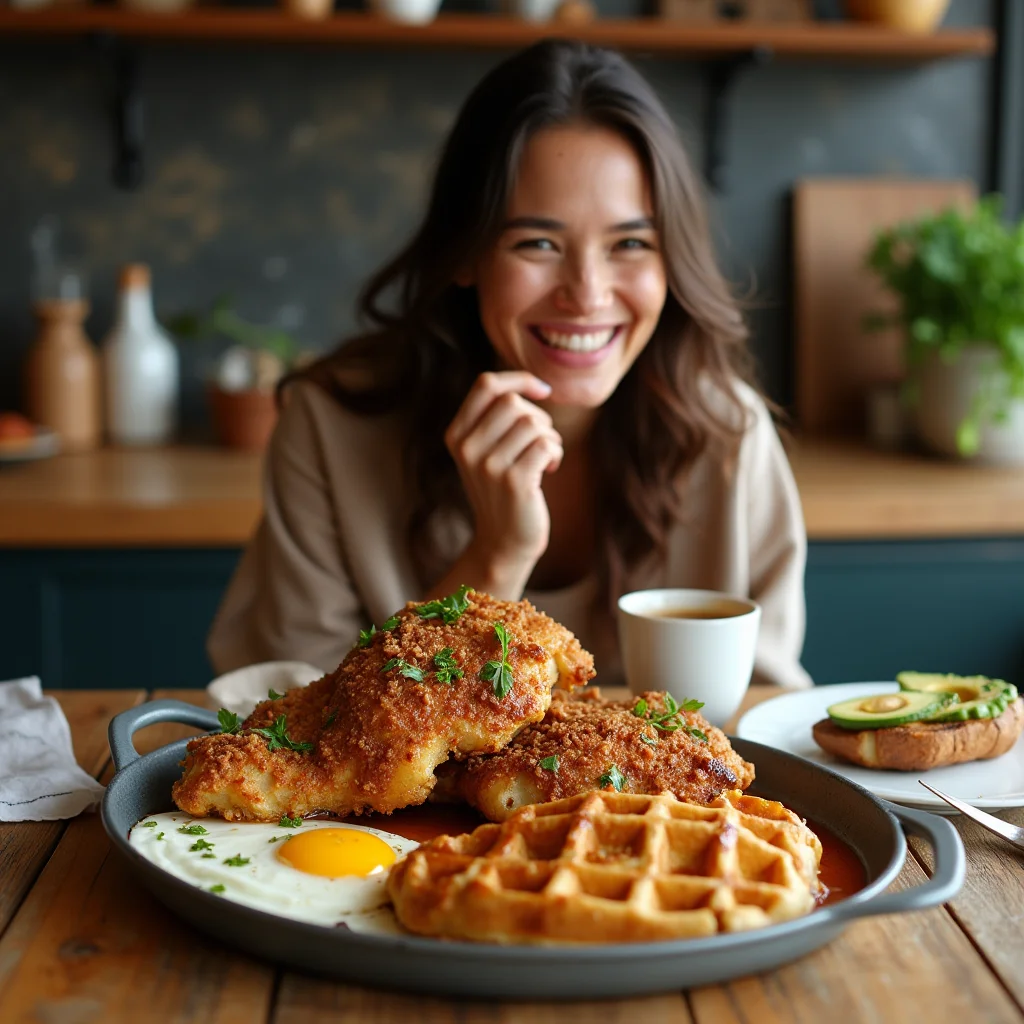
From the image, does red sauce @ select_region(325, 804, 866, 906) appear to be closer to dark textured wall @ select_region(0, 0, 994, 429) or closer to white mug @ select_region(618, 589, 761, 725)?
white mug @ select_region(618, 589, 761, 725)

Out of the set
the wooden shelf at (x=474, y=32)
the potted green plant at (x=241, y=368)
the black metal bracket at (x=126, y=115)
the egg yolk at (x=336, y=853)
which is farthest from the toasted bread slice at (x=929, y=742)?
the black metal bracket at (x=126, y=115)

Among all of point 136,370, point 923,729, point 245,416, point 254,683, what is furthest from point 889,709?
point 136,370

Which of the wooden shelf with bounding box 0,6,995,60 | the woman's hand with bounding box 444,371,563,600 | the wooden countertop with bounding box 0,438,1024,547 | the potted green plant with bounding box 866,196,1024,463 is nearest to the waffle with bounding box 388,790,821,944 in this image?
the woman's hand with bounding box 444,371,563,600

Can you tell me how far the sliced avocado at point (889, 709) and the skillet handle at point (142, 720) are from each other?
0.66 metres

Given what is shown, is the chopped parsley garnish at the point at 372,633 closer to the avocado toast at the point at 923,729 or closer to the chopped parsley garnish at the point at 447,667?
the chopped parsley garnish at the point at 447,667

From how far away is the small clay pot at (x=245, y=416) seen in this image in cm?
353

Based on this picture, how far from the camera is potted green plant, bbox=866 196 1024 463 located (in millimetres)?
3268

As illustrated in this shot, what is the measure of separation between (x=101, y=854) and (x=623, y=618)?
63 centimetres

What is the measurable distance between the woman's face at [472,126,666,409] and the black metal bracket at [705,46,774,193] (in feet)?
6.31

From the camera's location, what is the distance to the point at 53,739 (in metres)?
1.42

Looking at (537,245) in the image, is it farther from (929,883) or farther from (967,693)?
(929,883)

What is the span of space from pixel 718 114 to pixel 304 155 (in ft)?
4.04

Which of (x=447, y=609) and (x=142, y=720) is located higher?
(x=447, y=609)

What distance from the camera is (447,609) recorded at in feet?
4.03
